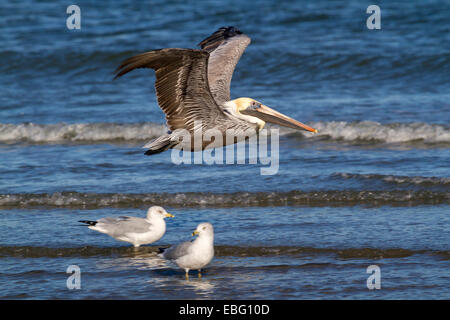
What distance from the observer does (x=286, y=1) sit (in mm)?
20609

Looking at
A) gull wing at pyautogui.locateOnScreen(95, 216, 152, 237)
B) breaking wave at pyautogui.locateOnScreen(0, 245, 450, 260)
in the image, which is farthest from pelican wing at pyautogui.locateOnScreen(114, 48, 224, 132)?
breaking wave at pyautogui.locateOnScreen(0, 245, 450, 260)

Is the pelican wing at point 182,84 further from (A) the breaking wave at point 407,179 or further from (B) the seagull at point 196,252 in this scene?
(A) the breaking wave at point 407,179

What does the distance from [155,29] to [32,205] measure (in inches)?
441

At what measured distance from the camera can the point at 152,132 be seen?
12117 mm

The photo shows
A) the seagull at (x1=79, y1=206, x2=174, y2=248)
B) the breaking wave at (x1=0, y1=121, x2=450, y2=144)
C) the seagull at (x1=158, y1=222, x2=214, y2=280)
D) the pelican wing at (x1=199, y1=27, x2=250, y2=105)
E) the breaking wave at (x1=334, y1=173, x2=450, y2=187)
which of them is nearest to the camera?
the seagull at (x1=158, y1=222, x2=214, y2=280)

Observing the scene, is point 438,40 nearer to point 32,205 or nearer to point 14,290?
point 32,205

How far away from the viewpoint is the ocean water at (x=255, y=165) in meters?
6.25

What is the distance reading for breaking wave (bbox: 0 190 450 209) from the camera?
809 centimetres

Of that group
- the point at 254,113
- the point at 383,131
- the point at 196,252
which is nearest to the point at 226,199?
the point at 254,113

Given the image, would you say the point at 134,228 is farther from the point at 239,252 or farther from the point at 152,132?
the point at 152,132

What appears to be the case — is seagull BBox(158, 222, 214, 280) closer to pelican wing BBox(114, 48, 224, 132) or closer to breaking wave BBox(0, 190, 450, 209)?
pelican wing BBox(114, 48, 224, 132)

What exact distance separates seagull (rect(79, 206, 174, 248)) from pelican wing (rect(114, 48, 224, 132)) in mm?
1053

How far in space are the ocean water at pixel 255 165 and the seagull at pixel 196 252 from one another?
159 mm

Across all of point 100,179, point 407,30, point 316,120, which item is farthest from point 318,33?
point 100,179
